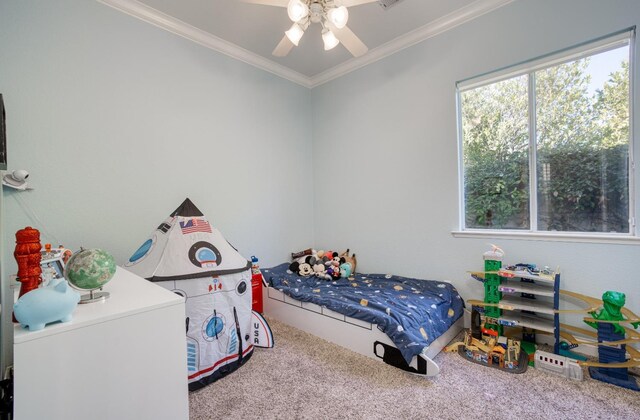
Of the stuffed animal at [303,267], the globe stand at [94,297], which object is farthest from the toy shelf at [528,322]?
the globe stand at [94,297]

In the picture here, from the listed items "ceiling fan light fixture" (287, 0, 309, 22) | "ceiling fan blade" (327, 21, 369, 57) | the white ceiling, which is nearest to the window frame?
the white ceiling

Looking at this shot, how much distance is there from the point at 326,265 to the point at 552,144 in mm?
2216

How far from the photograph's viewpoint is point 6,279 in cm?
178

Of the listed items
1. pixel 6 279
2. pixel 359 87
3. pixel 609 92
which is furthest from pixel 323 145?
pixel 6 279

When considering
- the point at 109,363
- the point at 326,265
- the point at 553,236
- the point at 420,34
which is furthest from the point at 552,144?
the point at 109,363

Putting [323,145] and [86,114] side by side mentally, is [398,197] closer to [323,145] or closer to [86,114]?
[323,145]

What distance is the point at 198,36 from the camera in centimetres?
260

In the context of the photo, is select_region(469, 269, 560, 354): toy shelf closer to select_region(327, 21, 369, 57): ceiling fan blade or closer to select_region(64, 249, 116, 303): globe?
select_region(327, 21, 369, 57): ceiling fan blade

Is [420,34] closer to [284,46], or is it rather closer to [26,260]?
[284,46]

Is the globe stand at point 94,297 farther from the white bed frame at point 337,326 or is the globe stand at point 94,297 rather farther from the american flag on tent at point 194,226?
the white bed frame at point 337,326

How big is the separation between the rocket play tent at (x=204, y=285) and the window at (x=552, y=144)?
202cm

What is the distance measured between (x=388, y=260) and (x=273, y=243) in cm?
131

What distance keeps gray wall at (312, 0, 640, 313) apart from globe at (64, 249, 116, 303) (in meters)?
2.45

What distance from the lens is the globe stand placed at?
100 cm
